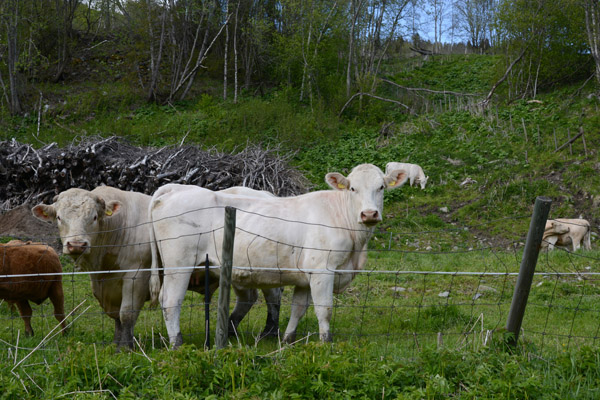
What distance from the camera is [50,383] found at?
4.26 m

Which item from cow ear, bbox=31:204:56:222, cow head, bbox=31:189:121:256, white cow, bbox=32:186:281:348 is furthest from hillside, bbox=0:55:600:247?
cow ear, bbox=31:204:56:222

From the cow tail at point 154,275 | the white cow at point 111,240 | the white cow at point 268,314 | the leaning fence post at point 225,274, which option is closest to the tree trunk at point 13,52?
the white cow at point 111,240

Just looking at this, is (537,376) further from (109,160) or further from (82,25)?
(82,25)

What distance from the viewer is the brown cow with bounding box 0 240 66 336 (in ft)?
23.7

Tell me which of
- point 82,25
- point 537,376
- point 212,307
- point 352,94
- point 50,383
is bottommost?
point 212,307

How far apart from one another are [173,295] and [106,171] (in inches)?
344

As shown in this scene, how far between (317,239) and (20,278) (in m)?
3.65

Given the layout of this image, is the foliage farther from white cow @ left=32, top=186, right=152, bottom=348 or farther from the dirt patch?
the dirt patch

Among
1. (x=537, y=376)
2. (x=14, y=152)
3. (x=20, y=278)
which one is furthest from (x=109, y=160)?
(x=537, y=376)

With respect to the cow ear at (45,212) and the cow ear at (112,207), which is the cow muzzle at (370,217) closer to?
the cow ear at (112,207)

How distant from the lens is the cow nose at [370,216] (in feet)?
21.5

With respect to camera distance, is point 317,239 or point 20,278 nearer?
point 317,239

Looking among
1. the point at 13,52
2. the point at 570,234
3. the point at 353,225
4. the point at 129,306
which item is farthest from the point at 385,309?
the point at 13,52

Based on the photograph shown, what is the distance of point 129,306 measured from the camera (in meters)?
6.93
